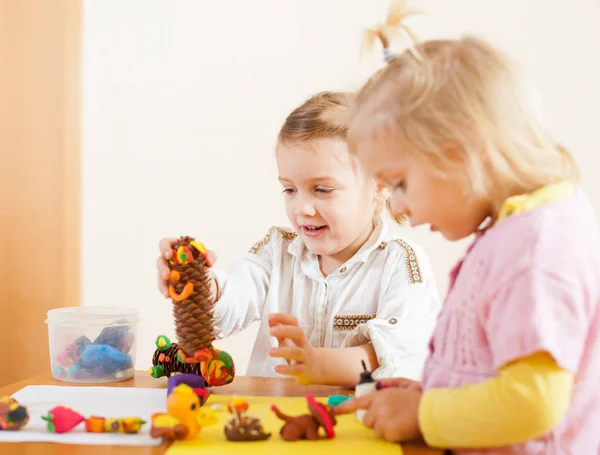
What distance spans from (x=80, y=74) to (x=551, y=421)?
1.63m

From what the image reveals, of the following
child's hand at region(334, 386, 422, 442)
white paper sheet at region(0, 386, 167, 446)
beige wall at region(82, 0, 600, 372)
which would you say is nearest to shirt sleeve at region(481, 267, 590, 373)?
child's hand at region(334, 386, 422, 442)

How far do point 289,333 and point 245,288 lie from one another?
37 centimetres

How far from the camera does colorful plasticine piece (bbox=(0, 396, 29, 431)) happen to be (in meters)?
0.74

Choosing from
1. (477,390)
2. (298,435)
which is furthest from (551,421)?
(298,435)

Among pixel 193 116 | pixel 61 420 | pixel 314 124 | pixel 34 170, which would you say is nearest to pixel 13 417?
pixel 61 420

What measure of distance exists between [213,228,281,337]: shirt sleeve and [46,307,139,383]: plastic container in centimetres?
17

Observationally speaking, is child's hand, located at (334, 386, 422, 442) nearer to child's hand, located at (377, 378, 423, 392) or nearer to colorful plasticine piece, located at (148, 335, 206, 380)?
child's hand, located at (377, 378, 423, 392)

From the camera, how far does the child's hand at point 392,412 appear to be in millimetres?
695

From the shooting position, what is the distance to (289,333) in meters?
0.90

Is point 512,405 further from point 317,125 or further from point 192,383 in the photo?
point 317,125

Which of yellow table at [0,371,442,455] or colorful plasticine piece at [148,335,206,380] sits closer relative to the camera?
yellow table at [0,371,442,455]

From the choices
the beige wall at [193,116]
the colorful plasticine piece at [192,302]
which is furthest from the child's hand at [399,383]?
the beige wall at [193,116]

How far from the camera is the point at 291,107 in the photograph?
1.91m

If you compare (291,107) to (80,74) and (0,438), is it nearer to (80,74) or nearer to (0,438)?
(80,74)
